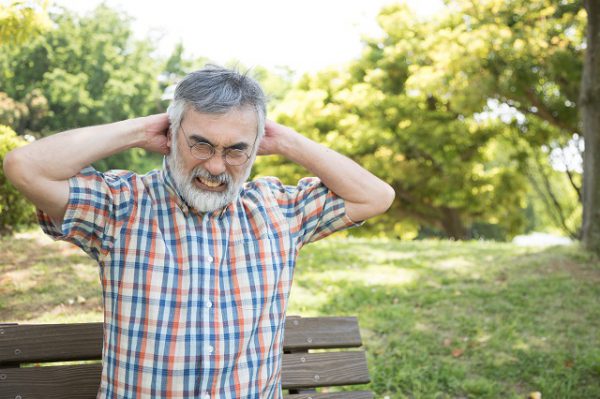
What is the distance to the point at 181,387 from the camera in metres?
2.11

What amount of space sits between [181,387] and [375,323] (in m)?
3.45

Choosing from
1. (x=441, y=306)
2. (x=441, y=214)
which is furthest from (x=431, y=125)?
(x=441, y=306)

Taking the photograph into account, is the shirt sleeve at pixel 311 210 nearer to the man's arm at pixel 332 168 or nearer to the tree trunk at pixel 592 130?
the man's arm at pixel 332 168

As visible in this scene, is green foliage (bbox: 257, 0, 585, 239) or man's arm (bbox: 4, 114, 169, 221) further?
green foliage (bbox: 257, 0, 585, 239)

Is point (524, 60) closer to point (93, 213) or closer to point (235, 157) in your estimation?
point (235, 157)

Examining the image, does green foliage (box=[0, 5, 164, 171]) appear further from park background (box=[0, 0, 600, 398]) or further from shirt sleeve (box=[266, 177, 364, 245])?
shirt sleeve (box=[266, 177, 364, 245])

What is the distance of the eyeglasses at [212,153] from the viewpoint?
2.20 metres

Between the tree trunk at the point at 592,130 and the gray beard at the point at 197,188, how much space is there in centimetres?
616

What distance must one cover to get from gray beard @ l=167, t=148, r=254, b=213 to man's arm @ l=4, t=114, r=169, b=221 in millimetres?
183

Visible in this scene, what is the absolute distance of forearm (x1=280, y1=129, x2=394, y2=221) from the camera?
247cm

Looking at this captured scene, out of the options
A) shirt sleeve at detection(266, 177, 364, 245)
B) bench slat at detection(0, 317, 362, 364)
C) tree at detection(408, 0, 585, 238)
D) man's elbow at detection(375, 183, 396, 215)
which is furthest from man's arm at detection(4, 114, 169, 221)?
tree at detection(408, 0, 585, 238)

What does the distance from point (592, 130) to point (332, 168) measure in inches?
238

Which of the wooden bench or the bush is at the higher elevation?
the wooden bench

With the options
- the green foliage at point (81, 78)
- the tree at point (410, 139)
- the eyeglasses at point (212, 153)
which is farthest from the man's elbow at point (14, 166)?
the green foliage at point (81, 78)
